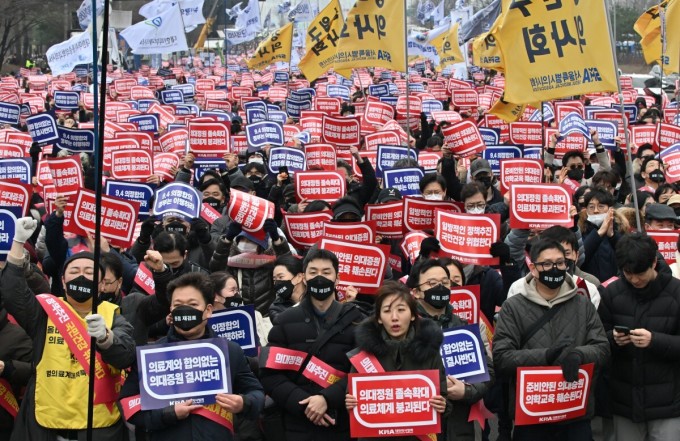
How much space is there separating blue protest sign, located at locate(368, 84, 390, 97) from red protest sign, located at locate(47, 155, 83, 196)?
17532 mm

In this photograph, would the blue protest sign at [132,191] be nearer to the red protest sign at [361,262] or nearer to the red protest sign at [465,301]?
the red protest sign at [361,262]

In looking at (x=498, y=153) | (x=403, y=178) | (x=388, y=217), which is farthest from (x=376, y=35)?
(x=388, y=217)

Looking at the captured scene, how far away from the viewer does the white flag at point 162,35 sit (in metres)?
25.7

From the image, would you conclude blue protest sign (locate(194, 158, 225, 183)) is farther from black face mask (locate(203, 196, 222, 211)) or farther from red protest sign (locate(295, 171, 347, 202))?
black face mask (locate(203, 196, 222, 211))

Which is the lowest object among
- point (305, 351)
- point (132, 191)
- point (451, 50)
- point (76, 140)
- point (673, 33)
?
point (305, 351)

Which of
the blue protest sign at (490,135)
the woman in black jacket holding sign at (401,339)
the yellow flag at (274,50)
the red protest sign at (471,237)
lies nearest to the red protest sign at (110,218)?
the red protest sign at (471,237)

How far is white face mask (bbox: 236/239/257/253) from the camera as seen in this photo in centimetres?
823

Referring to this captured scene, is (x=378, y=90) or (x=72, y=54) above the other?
(x=378, y=90)

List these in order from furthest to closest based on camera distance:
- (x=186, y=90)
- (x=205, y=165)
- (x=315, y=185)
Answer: (x=186, y=90)
(x=205, y=165)
(x=315, y=185)

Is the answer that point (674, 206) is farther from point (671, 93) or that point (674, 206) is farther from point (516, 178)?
point (671, 93)

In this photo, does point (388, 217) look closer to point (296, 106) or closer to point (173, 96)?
point (296, 106)

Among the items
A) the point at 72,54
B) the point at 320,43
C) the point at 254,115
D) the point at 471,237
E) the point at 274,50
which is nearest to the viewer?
the point at 471,237

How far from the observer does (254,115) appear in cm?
2003

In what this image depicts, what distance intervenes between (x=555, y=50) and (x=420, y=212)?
1.83 metres
